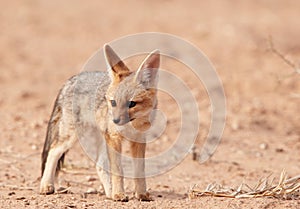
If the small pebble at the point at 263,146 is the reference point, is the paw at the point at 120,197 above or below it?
below

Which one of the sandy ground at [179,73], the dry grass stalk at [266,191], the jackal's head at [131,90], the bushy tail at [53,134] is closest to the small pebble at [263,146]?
the sandy ground at [179,73]

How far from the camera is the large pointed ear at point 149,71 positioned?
6.01 metres

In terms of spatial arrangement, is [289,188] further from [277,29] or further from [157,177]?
[277,29]

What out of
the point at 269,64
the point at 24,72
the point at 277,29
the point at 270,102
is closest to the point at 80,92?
the point at 270,102

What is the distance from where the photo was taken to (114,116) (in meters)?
5.79

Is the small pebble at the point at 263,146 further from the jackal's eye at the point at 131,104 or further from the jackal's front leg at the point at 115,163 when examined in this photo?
the jackal's eye at the point at 131,104

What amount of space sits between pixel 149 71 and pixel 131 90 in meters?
0.27

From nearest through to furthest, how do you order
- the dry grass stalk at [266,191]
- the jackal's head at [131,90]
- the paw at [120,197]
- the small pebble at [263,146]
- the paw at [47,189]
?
the dry grass stalk at [266,191]
the jackal's head at [131,90]
the paw at [120,197]
the paw at [47,189]
the small pebble at [263,146]

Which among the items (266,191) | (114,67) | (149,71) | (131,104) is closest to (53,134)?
(114,67)

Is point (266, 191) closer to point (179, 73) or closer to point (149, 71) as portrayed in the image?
point (149, 71)

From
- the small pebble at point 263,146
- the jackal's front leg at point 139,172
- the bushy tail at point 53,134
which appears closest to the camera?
the jackal's front leg at point 139,172

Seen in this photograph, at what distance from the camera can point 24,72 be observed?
12.3m

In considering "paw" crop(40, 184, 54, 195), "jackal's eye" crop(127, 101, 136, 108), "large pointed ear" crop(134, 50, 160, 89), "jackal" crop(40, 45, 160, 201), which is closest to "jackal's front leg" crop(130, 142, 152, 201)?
"jackal" crop(40, 45, 160, 201)

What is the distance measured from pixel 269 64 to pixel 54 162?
23.3 ft
